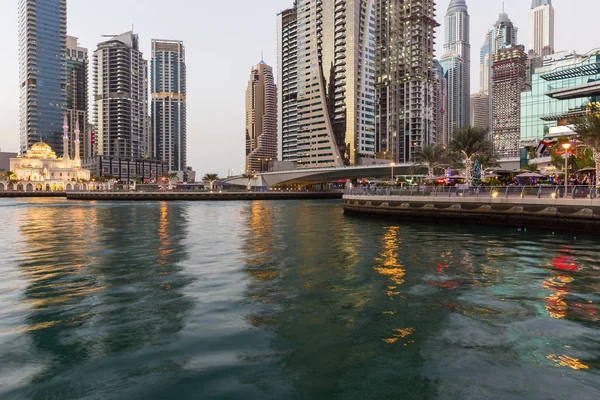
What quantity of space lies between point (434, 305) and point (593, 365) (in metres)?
4.78

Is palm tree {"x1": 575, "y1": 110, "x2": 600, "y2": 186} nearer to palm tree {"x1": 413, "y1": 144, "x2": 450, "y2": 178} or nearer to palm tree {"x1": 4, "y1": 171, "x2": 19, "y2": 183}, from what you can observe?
palm tree {"x1": 413, "y1": 144, "x2": 450, "y2": 178}

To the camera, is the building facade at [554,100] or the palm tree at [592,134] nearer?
the palm tree at [592,134]

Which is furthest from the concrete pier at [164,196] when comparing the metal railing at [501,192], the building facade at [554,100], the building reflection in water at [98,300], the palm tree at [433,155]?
the building reflection in water at [98,300]

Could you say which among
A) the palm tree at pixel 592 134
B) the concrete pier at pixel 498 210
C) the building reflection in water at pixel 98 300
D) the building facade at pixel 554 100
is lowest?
the building reflection in water at pixel 98 300

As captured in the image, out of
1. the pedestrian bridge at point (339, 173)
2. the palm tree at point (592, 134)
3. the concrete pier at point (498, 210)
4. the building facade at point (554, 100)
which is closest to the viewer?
the concrete pier at point (498, 210)

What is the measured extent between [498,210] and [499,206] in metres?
0.38

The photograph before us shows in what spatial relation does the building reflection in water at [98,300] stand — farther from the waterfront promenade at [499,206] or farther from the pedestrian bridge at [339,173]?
the pedestrian bridge at [339,173]

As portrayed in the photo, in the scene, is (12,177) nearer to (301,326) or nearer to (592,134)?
(592,134)

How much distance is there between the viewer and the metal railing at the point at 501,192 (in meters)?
32.9

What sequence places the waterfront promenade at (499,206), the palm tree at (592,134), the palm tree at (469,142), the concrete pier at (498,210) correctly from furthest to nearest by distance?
the palm tree at (469,142) → the palm tree at (592,134) → the waterfront promenade at (499,206) → the concrete pier at (498,210)

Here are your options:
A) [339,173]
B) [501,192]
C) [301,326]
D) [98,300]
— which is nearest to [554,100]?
[339,173]

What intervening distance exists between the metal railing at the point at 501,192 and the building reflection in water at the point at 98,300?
2908 cm

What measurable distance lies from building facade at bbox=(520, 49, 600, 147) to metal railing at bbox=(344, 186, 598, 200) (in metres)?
67.8

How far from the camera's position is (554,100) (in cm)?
10731
